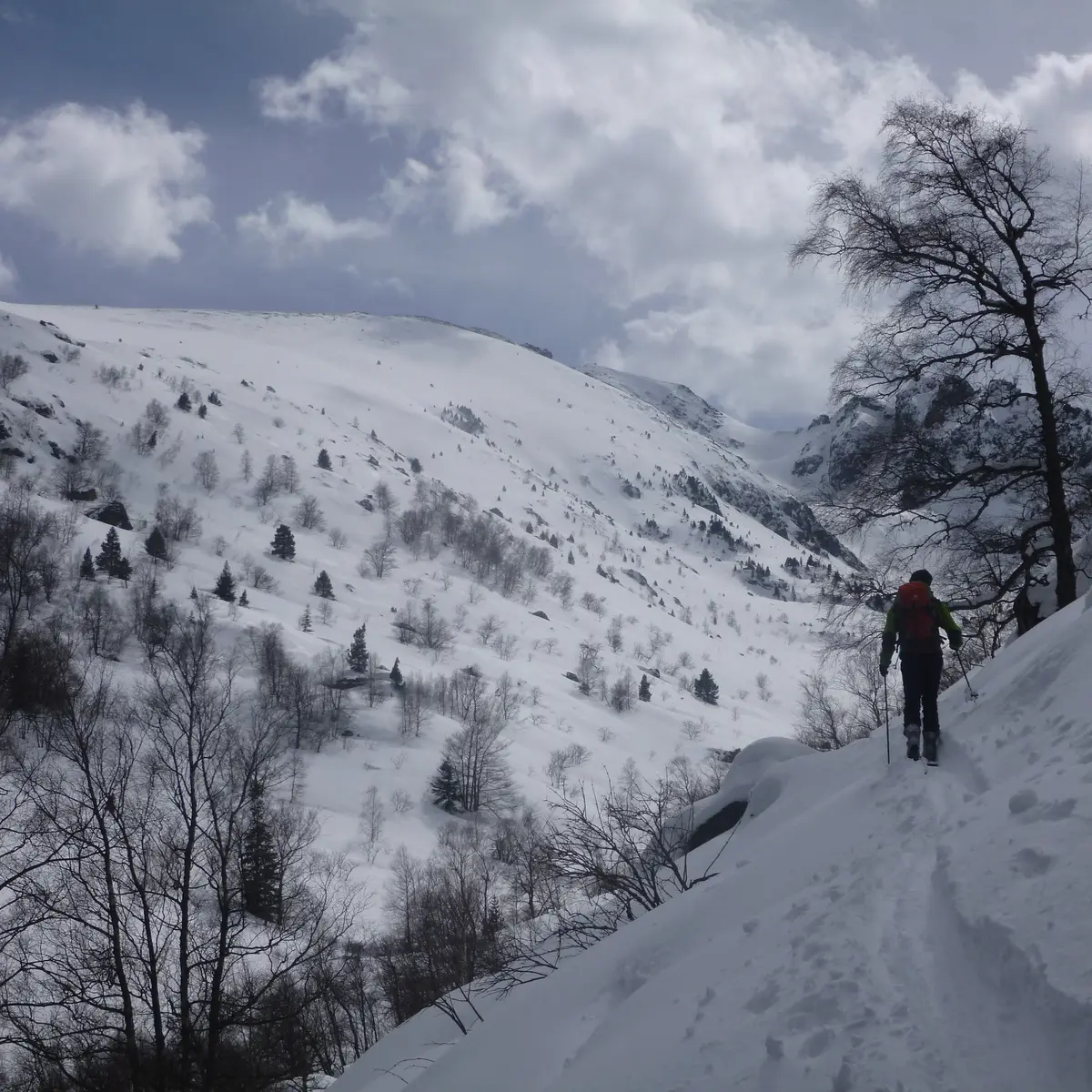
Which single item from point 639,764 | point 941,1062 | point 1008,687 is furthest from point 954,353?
point 639,764

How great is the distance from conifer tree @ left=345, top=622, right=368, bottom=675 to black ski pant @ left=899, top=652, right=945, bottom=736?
71099 mm

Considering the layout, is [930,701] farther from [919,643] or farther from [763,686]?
[763,686]

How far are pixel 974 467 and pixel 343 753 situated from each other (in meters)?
63.6

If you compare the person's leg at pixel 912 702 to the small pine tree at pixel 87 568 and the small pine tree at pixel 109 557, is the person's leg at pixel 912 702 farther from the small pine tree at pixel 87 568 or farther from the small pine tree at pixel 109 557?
the small pine tree at pixel 109 557

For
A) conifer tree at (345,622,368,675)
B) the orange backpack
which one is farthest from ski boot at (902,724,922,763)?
conifer tree at (345,622,368,675)

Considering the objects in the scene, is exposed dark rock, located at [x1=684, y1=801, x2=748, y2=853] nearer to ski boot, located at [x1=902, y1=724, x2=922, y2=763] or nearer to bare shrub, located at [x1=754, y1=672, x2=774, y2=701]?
ski boot, located at [x1=902, y1=724, x2=922, y2=763]

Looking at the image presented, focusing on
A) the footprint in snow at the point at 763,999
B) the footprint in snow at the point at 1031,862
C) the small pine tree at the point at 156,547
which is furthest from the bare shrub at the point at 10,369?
the footprint in snow at the point at 1031,862

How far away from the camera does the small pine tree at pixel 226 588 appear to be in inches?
3105

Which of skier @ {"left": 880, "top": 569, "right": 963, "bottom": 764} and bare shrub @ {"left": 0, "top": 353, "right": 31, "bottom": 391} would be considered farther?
bare shrub @ {"left": 0, "top": 353, "right": 31, "bottom": 391}

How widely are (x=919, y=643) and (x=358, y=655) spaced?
236ft

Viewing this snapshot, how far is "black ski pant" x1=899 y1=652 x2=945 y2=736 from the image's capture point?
6020 millimetres

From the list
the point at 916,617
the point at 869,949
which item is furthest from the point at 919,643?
the point at 869,949

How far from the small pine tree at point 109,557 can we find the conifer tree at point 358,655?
2710cm

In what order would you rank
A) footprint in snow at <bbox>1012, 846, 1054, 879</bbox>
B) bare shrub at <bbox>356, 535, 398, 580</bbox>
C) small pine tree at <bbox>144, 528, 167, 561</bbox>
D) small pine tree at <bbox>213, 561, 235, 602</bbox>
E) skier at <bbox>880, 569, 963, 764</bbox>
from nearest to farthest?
footprint in snow at <bbox>1012, 846, 1054, 879</bbox> → skier at <bbox>880, 569, 963, 764</bbox> → small pine tree at <bbox>213, 561, 235, 602</bbox> → small pine tree at <bbox>144, 528, 167, 561</bbox> → bare shrub at <bbox>356, 535, 398, 580</bbox>
